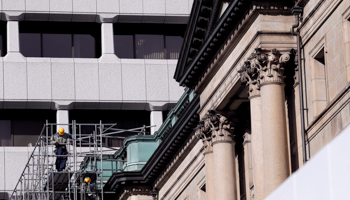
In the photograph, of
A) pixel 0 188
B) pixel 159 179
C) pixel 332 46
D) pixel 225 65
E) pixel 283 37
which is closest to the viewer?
pixel 332 46

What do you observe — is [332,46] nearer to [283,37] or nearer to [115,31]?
[283,37]

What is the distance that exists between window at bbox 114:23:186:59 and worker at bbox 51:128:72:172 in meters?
22.5

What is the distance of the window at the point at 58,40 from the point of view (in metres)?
74.9

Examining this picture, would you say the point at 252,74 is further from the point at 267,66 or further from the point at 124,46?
the point at 124,46

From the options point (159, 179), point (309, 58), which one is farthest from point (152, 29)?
point (309, 58)

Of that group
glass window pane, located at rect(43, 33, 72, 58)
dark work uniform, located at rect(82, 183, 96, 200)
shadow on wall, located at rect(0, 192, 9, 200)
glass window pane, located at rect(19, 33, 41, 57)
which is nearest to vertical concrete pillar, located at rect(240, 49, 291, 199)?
dark work uniform, located at rect(82, 183, 96, 200)

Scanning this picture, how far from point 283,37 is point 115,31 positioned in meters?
45.0

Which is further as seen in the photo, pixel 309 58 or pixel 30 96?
pixel 30 96

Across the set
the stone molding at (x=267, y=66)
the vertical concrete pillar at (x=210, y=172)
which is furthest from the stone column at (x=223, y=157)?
the stone molding at (x=267, y=66)

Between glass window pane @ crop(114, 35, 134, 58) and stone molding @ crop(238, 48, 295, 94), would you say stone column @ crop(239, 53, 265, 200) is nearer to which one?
stone molding @ crop(238, 48, 295, 94)

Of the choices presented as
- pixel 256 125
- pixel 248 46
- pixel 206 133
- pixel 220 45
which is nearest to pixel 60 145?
pixel 206 133

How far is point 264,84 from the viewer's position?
31.2m

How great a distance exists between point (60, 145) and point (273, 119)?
22.6 meters

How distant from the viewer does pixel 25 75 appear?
72.4 m
